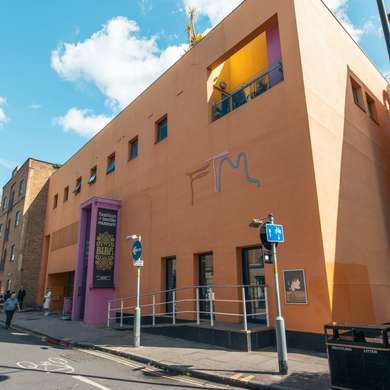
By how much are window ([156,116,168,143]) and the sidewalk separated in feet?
30.7

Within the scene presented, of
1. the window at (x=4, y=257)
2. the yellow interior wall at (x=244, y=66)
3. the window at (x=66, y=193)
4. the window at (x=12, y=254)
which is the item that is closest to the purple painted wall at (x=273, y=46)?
the yellow interior wall at (x=244, y=66)

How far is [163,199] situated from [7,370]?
29.8 feet

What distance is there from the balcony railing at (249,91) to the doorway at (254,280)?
18.7 ft

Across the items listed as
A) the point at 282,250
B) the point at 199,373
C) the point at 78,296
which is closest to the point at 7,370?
the point at 199,373

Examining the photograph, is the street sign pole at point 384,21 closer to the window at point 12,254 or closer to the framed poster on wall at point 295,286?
the framed poster on wall at point 295,286

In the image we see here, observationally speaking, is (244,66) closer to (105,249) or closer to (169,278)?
(169,278)

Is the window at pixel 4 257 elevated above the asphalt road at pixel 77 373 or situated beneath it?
elevated above

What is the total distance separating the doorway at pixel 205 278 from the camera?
40.0 ft

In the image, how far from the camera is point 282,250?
32.4ft

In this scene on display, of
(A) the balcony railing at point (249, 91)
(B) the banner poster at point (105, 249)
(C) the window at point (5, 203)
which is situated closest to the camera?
(A) the balcony railing at point (249, 91)

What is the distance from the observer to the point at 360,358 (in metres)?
5.15

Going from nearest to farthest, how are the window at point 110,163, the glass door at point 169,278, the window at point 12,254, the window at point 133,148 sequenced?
1. the glass door at point 169,278
2. the window at point 133,148
3. the window at point 110,163
4. the window at point 12,254

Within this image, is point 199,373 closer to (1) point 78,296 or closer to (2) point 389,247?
(2) point 389,247

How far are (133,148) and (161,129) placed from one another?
9.17 ft
